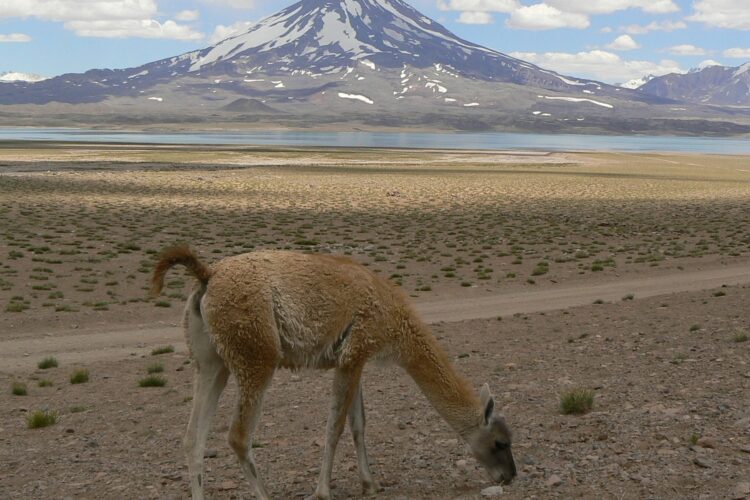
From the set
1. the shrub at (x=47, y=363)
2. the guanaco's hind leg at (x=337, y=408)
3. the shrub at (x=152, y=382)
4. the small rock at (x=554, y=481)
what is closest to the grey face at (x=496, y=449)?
the small rock at (x=554, y=481)

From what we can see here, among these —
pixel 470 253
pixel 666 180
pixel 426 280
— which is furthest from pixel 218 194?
pixel 666 180

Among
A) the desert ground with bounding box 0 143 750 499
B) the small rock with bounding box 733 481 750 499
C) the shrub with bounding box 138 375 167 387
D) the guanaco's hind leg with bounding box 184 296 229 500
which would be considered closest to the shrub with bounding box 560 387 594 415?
the desert ground with bounding box 0 143 750 499

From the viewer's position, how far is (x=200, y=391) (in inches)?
268

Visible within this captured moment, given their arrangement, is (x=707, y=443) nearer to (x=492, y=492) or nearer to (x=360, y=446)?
(x=492, y=492)

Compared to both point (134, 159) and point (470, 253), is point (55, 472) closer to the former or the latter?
point (470, 253)

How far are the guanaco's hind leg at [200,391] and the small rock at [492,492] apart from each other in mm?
2251

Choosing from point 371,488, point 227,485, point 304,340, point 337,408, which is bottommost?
point 227,485

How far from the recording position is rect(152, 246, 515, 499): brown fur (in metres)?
6.54

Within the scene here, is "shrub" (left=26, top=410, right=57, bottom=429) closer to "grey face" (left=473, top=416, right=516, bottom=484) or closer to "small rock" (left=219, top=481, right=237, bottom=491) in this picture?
"small rock" (left=219, top=481, right=237, bottom=491)

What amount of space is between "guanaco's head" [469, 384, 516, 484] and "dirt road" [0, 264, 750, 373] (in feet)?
27.3

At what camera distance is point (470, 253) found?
87.8 ft

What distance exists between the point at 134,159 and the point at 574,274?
65.2m

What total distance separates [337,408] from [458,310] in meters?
11.1

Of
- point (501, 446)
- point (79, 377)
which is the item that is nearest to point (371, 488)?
point (501, 446)
